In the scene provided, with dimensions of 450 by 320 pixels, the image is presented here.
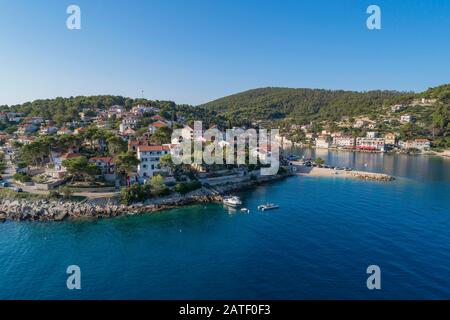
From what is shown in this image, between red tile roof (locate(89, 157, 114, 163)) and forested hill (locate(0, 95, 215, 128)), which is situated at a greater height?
forested hill (locate(0, 95, 215, 128))

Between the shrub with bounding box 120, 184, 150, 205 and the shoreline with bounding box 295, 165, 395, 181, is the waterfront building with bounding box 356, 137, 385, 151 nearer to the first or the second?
the shoreline with bounding box 295, 165, 395, 181

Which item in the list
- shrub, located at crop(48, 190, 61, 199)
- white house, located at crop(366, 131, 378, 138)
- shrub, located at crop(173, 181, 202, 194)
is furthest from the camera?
white house, located at crop(366, 131, 378, 138)

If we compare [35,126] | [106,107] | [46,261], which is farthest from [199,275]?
[106,107]

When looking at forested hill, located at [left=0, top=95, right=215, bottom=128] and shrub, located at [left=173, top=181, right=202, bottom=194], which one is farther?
forested hill, located at [left=0, top=95, right=215, bottom=128]

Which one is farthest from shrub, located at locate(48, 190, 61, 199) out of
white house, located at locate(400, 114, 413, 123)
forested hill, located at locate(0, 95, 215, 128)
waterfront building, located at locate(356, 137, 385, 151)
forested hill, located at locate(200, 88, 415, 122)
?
white house, located at locate(400, 114, 413, 123)

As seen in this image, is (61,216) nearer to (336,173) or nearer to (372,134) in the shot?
(336,173)

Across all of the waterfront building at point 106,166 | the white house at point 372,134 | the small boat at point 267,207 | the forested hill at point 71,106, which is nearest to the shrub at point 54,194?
the waterfront building at point 106,166
